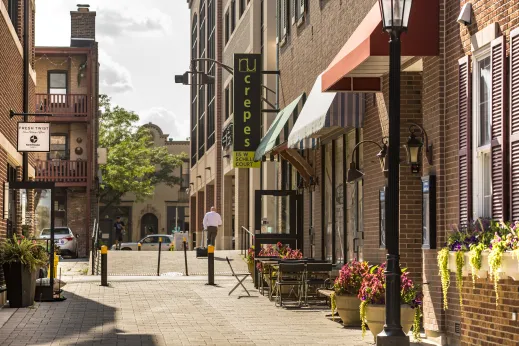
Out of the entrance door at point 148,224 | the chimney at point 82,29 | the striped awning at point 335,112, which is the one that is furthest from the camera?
the entrance door at point 148,224

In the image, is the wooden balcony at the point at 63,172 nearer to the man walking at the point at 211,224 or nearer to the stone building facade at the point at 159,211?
the man walking at the point at 211,224

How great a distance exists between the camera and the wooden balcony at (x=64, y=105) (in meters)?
52.3

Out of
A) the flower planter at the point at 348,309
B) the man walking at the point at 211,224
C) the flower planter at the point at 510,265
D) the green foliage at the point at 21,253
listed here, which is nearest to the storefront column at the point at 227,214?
the man walking at the point at 211,224

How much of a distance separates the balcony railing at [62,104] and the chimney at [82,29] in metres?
6.20

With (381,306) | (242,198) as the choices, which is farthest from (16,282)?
(242,198)

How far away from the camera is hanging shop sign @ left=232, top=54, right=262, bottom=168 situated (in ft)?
106

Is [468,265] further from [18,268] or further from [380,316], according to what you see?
[18,268]

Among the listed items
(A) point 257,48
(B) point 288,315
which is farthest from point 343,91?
(A) point 257,48

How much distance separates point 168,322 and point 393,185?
22.7 feet

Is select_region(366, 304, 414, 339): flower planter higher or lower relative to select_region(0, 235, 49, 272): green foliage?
lower

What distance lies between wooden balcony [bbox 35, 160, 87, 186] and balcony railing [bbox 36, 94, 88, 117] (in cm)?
250

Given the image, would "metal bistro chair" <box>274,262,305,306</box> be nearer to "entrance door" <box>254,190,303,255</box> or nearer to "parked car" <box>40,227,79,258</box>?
"entrance door" <box>254,190,303,255</box>

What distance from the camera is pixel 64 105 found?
52.9 metres

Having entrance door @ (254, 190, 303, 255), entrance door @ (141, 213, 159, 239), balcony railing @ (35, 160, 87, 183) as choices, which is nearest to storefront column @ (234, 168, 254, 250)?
balcony railing @ (35, 160, 87, 183)
